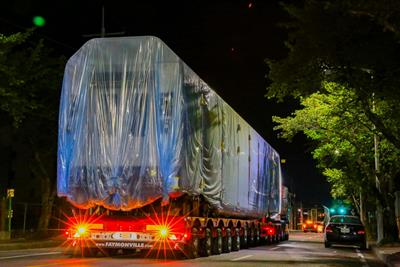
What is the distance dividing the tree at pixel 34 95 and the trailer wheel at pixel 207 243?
9.51 meters

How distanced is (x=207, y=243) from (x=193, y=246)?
1.52 metres

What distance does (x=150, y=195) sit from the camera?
14891 mm

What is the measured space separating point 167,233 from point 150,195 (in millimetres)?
1197

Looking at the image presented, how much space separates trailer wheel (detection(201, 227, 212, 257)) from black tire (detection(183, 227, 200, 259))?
705 millimetres

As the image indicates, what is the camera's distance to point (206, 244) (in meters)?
17.9

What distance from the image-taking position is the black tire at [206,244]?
17797mm

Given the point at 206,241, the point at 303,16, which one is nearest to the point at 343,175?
the point at 206,241

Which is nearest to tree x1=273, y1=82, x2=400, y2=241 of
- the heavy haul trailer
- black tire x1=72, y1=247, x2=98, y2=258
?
the heavy haul trailer

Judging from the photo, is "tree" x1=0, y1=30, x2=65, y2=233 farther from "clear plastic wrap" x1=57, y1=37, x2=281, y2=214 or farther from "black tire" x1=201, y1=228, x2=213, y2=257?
"black tire" x1=201, y1=228, x2=213, y2=257

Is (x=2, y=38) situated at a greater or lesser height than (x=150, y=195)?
greater

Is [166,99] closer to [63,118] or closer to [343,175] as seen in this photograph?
[63,118]

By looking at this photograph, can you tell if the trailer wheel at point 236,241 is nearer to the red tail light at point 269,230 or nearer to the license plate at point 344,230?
the red tail light at point 269,230

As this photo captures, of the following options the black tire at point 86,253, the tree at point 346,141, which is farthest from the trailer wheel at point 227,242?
the tree at point 346,141

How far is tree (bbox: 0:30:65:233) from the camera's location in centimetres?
2323
